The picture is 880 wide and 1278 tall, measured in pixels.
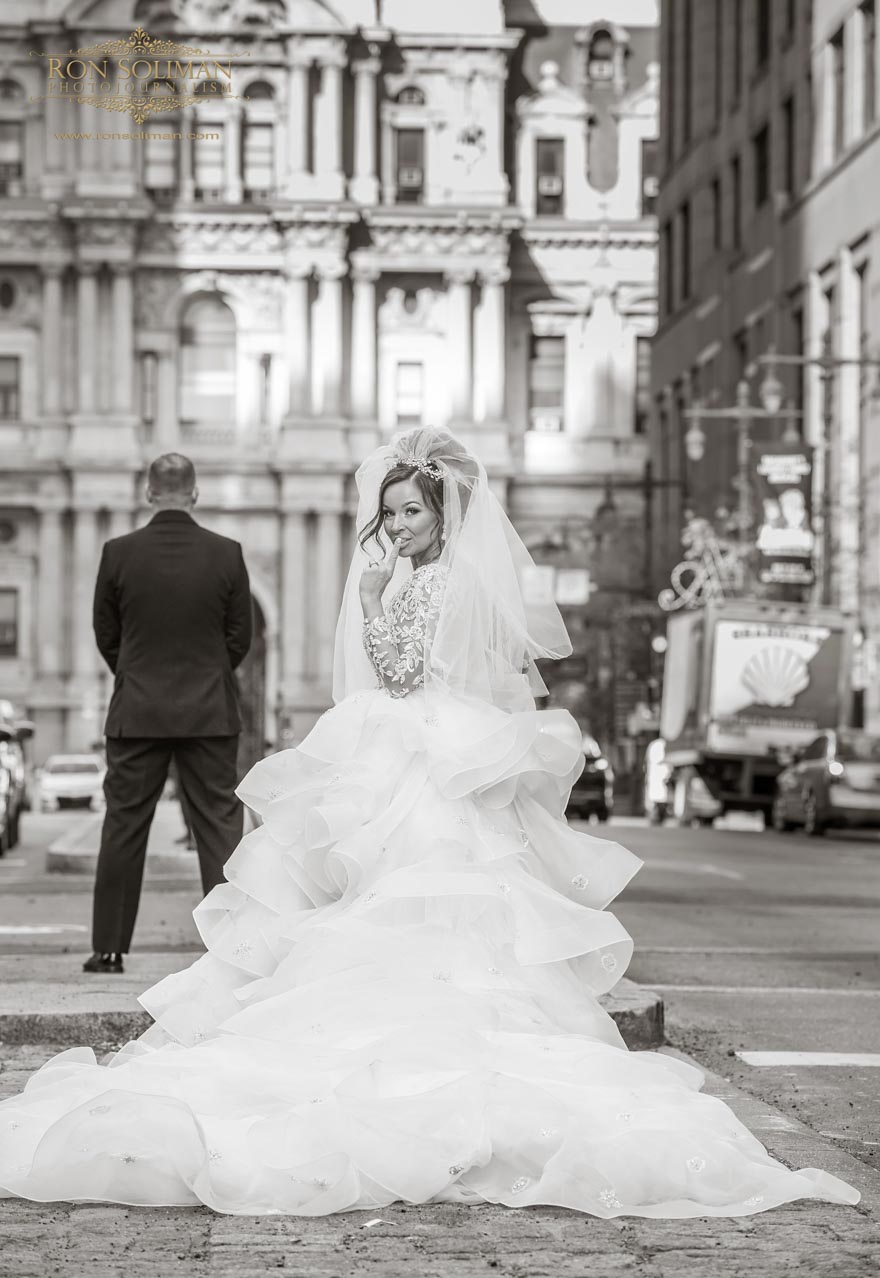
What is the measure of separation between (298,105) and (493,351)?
29.8 feet

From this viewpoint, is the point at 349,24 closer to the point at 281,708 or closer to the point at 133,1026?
the point at 281,708

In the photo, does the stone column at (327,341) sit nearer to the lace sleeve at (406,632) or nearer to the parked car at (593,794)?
the parked car at (593,794)

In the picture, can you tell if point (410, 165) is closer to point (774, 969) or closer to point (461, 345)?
point (461, 345)

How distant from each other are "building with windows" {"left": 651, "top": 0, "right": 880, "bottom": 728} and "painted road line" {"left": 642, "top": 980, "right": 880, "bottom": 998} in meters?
21.0

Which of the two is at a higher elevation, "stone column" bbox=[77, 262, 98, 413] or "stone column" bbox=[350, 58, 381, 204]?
"stone column" bbox=[350, 58, 381, 204]

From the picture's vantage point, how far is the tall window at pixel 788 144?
2035 inches

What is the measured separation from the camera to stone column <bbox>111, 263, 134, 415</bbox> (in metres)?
71.4

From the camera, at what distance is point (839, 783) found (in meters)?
33.1

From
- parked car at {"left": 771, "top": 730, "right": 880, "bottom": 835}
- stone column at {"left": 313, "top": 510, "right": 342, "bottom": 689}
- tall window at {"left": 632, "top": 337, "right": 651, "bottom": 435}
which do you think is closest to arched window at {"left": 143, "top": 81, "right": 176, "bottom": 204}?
stone column at {"left": 313, "top": 510, "right": 342, "bottom": 689}

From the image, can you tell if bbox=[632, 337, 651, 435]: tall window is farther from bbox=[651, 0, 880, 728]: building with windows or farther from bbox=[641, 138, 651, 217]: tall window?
bbox=[651, 0, 880, 728]: building with windows

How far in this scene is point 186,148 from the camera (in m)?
73.5

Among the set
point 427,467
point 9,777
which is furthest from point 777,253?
point 427,467

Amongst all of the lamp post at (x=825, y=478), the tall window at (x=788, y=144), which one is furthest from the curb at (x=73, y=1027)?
the tall window at (x=788, y=144)

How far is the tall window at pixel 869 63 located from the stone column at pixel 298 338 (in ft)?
91.8
